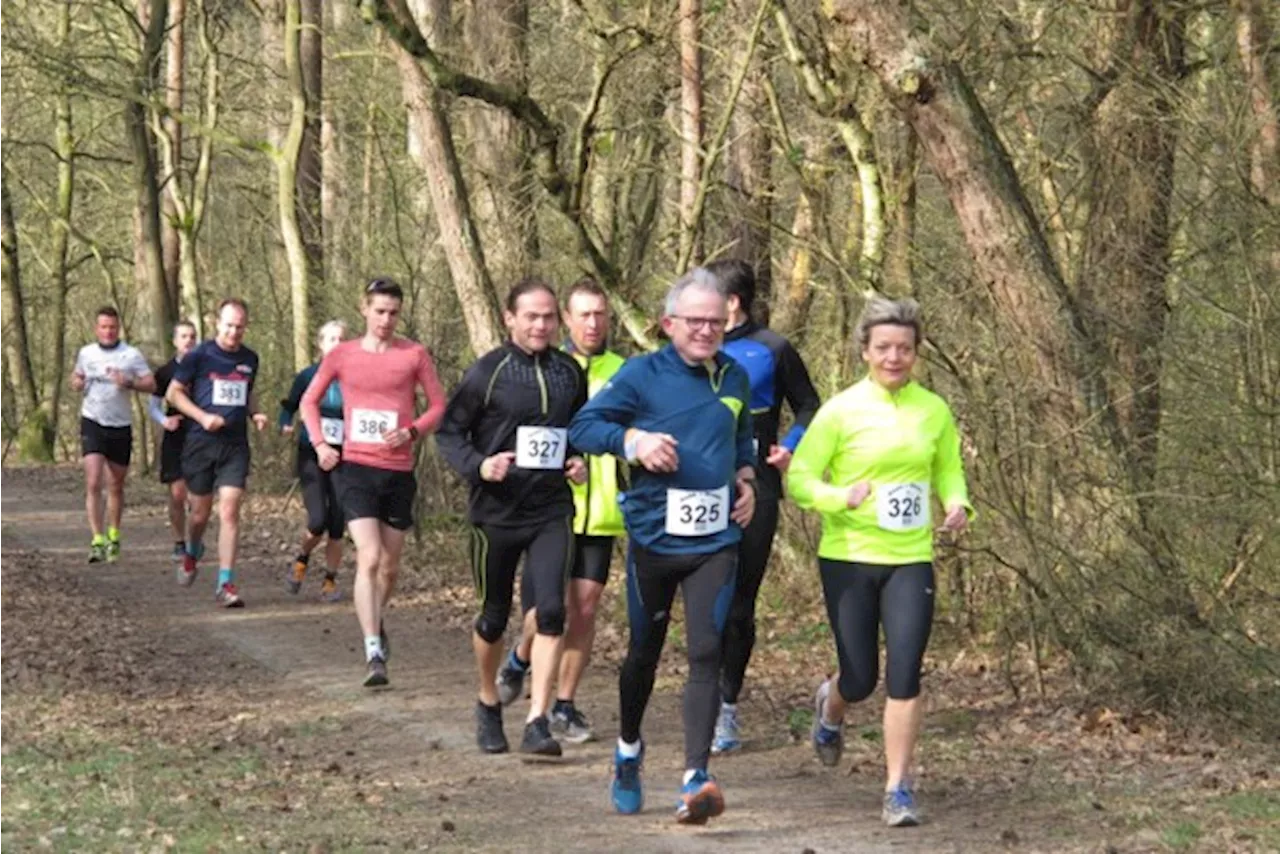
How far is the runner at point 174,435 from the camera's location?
57.6 ft

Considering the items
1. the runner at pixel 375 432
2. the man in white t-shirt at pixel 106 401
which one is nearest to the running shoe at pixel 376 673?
the runner at pixel 375 432

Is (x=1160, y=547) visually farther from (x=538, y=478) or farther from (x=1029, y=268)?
(x=538, y=478)

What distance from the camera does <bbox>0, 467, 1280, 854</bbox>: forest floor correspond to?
333 inches

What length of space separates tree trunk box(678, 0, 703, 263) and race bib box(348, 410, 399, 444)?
3.64 m

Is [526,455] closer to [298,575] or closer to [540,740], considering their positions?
[540,740]

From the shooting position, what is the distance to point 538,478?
10102 millimetres

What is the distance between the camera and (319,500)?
16.9m

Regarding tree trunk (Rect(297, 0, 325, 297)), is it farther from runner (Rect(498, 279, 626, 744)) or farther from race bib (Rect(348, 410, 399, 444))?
runner (Rect(498, 279, 626, 744))

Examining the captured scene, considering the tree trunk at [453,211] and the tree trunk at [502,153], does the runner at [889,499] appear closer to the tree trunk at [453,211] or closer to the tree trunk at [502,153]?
the tree trunk at [453,211]

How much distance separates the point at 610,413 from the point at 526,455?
156cm

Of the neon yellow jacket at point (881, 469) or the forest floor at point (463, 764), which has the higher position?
the neon yellow jacket at point (881, 469)

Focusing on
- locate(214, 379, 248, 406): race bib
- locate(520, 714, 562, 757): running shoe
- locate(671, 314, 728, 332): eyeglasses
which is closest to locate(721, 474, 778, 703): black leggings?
locate(520, 714, 562, 757): running shoe

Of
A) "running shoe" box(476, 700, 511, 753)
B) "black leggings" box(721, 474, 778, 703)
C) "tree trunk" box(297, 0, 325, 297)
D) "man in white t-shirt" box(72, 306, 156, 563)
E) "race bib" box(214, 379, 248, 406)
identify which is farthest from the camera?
"tree trunk" box(297, 0, 325, 297)

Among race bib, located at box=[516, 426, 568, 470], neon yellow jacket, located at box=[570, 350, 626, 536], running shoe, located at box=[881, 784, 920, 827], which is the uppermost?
race bib, located at box=[516, 426, 568, 470]
